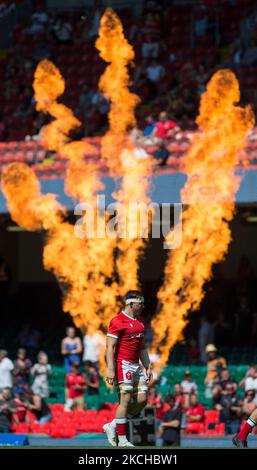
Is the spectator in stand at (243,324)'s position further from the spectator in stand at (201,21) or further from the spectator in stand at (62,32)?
the spectator in stand at (62,32)

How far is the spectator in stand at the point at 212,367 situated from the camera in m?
24.0

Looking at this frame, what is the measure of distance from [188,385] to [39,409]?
8.99 ft

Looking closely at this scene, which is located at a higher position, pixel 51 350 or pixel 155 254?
pixel 155 254

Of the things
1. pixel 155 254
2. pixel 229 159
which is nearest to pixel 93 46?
pixel 155 254

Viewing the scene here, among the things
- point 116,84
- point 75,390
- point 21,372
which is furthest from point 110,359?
point 116,84

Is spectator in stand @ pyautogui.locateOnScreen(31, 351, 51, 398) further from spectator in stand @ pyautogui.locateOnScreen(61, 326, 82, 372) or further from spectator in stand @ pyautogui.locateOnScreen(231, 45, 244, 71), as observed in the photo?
spectator in stand @ pyautogui.locateOnScreen(231, 45, 244, 71)

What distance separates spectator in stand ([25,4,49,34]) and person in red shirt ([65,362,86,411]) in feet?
34.9

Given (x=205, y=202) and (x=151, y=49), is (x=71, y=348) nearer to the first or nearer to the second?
→ (x=205, y=202)

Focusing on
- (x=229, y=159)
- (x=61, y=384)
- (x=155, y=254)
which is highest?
(x=229, y=159)

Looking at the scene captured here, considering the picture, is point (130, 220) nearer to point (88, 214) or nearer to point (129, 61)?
point (88, 214)

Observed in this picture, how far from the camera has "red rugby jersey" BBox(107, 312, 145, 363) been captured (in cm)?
1476

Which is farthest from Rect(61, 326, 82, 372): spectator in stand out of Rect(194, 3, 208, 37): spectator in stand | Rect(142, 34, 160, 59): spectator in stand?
Rect(194, 3, 208, 37): spectator in stand

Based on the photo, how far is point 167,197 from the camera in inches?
993
